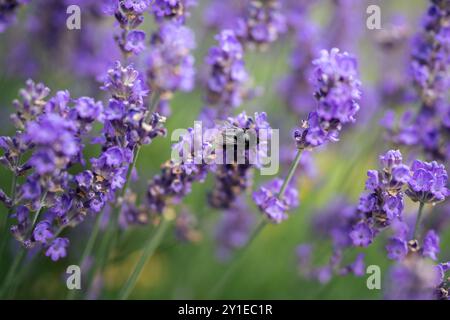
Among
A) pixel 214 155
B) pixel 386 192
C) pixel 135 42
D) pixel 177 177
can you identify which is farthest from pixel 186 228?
pixel 386 192

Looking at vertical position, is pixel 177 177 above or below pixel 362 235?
above

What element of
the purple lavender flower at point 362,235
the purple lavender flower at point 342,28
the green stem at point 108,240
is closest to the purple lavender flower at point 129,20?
the green stem at point 108,240

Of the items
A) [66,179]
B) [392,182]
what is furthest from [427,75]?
[66,179]

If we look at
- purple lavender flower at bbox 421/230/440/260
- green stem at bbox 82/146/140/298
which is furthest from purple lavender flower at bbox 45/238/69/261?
purple lavender flower at bbox 421/230/440/260

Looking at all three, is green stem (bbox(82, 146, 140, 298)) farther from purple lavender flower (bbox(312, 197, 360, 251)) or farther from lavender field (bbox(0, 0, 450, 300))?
purple lavender flower (bbox(312, 197, 360, 251))

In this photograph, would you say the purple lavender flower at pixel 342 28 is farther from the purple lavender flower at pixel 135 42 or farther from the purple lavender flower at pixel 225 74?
the purple lavender flower at pixel 135 42

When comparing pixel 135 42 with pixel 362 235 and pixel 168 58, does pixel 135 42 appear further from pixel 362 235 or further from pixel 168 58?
pixel 362 235
